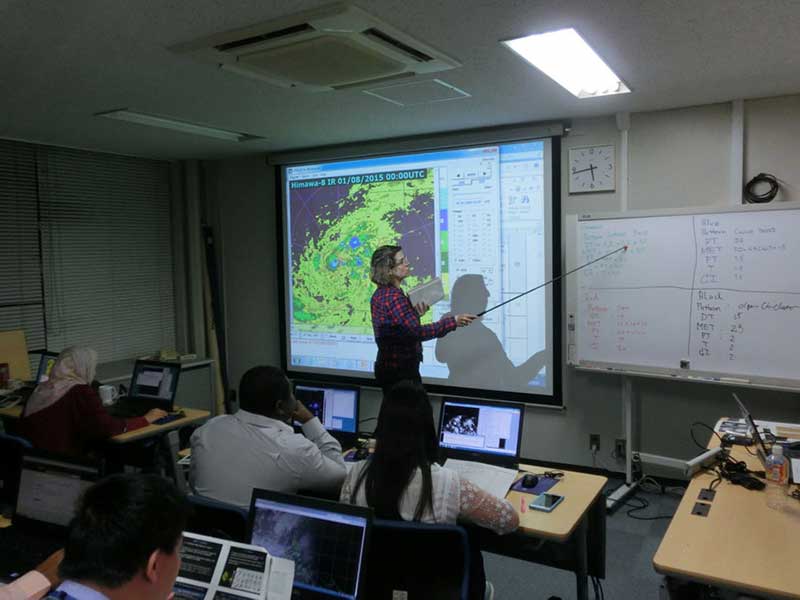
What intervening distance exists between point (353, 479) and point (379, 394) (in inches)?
127

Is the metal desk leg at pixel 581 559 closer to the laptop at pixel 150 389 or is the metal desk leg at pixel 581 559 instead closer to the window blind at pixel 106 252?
the laptop at pixel 150 389

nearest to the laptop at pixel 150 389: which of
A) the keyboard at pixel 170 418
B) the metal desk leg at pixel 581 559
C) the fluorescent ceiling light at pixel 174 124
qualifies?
the keyboard at pixel 170 418

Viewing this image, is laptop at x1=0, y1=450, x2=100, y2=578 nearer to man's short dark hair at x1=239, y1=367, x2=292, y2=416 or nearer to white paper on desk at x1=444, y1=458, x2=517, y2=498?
man's short dark hair at x1=239, y1=367, x2=292, y2=416

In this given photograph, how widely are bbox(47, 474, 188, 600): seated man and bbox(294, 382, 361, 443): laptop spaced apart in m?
1.88

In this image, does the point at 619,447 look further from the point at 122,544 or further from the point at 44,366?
the point at 44,366

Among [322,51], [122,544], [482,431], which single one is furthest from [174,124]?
[122,544]

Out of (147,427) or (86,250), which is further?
(86,250)

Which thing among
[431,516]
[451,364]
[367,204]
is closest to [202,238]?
[367,204]

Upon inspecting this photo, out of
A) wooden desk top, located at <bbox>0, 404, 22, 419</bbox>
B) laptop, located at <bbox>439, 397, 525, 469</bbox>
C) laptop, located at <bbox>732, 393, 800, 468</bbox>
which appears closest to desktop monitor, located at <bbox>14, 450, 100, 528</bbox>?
laptop, located at <bbox>439, 397, 525, 469</bbox>

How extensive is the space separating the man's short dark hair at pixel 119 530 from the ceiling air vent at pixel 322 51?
178 cm

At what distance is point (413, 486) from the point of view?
1.88m

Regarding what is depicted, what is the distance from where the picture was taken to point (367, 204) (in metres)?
5.08

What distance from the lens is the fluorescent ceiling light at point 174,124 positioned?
3.88 metres

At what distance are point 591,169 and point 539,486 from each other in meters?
2.57
